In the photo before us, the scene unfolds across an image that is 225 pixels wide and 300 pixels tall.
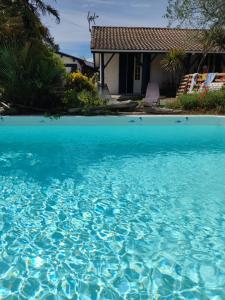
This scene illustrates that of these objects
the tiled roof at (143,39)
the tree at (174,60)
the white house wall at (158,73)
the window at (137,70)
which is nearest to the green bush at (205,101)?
the tree at (174,60)

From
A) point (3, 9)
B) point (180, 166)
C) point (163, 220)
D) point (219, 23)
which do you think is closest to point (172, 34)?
point (219, 23)

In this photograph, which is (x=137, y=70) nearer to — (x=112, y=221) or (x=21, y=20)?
(x=21, y=20)

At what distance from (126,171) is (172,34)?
1759 centimetres

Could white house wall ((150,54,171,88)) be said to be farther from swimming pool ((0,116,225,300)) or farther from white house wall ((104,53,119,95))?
swimming pool ((0,116,225,300))

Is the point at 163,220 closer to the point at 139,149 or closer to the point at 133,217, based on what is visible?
the point at 133,217

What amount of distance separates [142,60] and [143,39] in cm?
193

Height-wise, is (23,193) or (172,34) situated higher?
(172,34)

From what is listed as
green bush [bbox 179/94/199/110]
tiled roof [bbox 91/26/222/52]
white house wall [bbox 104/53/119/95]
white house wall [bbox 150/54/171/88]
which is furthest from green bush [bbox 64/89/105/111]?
white house wall [bbox 150/54/171/88]

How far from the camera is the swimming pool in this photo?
3152 mm

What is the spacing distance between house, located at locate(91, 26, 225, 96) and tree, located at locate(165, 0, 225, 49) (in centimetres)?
137

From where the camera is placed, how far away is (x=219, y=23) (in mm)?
15898

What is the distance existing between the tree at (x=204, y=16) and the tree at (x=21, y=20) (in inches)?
259

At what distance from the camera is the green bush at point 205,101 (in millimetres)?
12641

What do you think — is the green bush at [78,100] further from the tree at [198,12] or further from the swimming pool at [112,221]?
the tree at [198,12]
